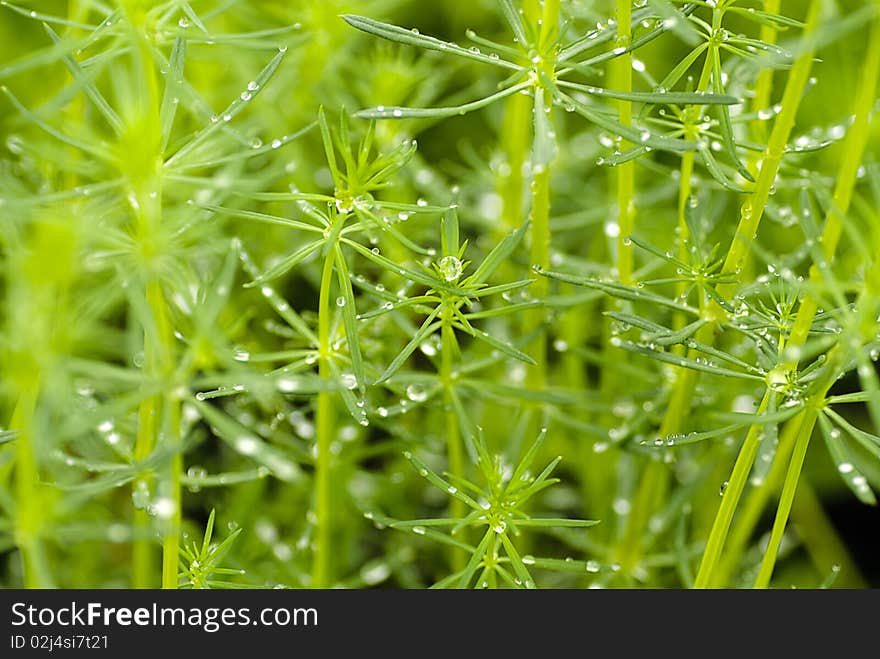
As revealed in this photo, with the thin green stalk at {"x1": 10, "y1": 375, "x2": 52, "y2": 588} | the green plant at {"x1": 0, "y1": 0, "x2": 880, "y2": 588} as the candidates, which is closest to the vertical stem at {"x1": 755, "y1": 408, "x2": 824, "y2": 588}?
the green plant at {"x1": 0, "y1": 0, "x2": 880, "y2": 588}

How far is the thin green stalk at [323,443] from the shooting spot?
2.98 ft

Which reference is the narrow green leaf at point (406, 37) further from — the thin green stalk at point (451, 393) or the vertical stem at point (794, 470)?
the vertical stem at point (794, 470)

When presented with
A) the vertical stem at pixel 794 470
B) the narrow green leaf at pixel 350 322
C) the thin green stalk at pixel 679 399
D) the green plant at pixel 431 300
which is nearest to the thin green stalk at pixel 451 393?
the green plant at pixel 431 300

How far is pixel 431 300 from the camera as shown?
3.06ft

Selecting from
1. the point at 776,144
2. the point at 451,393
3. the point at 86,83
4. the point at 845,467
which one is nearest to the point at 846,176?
the point at 776,144

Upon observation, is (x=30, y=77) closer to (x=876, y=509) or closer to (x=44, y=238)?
(x=44, y=238)

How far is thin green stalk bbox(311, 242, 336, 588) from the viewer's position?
35.8 inches

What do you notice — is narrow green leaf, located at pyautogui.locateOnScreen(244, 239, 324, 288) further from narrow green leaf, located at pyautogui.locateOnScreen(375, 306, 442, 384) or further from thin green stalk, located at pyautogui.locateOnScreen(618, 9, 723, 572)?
thin green stalk, located at pyautogui.locateOnScreen(618, 9, 723, 572)

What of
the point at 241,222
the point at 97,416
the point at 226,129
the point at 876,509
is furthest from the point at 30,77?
the point at 876,509

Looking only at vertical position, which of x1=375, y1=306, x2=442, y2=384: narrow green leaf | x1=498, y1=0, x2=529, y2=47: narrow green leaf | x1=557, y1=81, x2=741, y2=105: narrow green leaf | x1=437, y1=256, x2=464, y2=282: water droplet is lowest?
x1=375, y1=306, x2=442, y2=384: narrow green leaf

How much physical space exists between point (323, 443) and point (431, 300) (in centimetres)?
20

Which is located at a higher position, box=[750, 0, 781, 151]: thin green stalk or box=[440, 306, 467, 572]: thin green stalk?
box=[750, 0, 781, 151]: thin green stalk

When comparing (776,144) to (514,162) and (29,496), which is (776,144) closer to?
(514,162)
